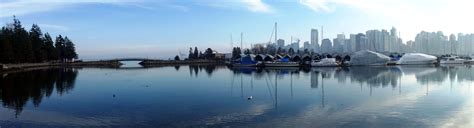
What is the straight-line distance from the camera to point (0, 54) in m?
68.8

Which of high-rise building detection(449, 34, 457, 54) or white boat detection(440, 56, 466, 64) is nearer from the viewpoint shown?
white boat detection(440, 56, 466, 64)

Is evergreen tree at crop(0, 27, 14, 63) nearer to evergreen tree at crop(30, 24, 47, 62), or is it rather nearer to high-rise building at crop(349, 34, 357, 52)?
evergreen tree at crop(30, 24, 47, 62)

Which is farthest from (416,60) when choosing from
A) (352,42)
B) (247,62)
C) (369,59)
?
(352,42)

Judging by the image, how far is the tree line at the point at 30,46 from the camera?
70806mm

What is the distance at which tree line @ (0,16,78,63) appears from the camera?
70806 millimetres

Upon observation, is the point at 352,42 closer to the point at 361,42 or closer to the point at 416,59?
the point at 361,42

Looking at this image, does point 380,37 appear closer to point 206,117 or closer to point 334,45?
point 334,45

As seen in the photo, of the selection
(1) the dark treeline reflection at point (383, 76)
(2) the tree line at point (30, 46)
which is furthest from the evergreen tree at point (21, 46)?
(1) the dark treeline reflection at point (383, 76)

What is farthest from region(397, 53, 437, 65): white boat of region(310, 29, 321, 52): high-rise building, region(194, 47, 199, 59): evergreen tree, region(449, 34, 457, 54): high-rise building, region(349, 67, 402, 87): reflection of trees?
region(310, 29, 321, 52): high-rise building

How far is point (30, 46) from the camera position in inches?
3169

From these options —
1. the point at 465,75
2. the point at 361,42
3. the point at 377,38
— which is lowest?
the point at 465,75

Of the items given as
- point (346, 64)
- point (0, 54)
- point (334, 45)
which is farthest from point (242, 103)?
point (334, 45)

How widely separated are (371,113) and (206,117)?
22.2ft

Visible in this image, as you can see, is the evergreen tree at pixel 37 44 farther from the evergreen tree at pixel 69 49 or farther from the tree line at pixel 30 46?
the evergreen tree at pixel 69 49
